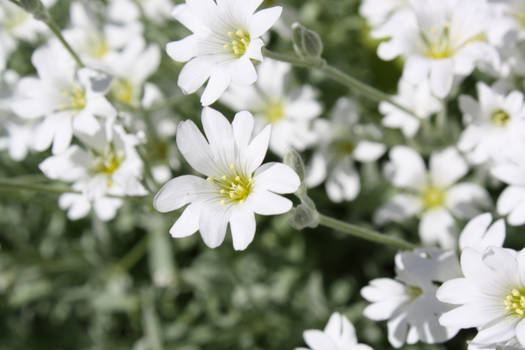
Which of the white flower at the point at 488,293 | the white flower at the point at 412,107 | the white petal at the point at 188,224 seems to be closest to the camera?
the white flower at the point at 488,293

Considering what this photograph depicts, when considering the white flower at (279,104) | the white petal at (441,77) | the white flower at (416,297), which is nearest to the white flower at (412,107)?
the white flower at (279,104)

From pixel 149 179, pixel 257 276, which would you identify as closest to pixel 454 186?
pixel 257 276

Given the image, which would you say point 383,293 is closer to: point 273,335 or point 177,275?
point 273,335

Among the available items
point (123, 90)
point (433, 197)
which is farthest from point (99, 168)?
point (433, 197)

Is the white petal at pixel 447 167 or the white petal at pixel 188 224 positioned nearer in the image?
the white petal at pixel 188 224

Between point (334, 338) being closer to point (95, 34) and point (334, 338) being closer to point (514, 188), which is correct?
point (514, 188)

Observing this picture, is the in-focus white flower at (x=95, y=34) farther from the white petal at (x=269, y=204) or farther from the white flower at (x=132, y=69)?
the white petal at (x=269, y=204)
